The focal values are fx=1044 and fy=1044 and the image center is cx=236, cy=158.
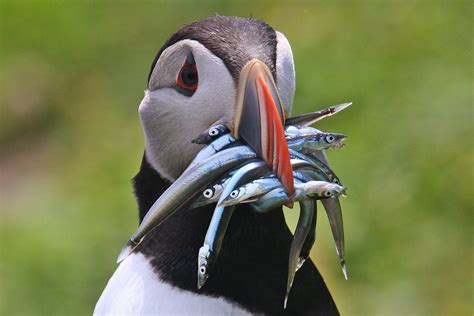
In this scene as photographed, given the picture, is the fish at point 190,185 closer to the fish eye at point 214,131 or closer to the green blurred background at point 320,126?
the fish eye at point 214,131

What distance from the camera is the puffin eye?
2783 mm

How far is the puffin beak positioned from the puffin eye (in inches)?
8.6

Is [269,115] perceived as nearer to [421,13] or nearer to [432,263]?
[432,263]

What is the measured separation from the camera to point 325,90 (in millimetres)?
5871

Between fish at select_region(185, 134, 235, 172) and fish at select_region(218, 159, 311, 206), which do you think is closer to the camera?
fish at select_region(218, 159, 311, 206)

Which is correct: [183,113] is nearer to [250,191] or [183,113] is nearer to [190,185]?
[190,185]

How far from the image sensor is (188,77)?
110 inches

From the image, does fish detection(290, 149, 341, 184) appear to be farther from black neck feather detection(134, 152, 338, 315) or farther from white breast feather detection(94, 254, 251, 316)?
white breast feather detection(94, 254, 251, 316)

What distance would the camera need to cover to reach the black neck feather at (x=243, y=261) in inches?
105

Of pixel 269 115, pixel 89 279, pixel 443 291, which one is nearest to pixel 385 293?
pixel 443 291

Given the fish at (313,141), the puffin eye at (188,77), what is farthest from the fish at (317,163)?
the puffin eye at (188,77)

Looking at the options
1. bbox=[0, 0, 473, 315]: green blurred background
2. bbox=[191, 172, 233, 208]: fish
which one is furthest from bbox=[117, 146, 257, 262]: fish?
bbox=[0, 0, 473, 315]: green blurred background

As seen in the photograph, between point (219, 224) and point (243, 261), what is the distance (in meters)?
0.26

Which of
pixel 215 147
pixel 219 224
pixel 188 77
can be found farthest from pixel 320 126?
pixel 219 224
